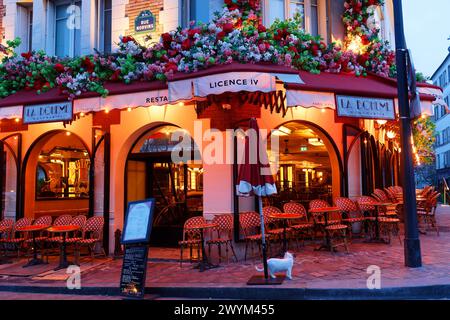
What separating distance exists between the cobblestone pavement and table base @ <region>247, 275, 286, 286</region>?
0.41ft

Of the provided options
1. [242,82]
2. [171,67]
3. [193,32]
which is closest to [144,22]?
[193,32]

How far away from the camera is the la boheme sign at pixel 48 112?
30.0 feet

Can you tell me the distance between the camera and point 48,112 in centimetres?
936

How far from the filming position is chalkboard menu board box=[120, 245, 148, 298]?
668 centimetres

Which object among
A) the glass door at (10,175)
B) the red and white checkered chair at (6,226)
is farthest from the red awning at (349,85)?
the glass door at (10,175)

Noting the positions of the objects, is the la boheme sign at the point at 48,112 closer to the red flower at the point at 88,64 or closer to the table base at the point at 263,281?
the red flower at the point at 88,64

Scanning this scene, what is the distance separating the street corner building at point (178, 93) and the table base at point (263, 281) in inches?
88.8

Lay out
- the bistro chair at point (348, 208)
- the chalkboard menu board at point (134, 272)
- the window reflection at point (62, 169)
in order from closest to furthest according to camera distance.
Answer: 1. the chalkboard menu board at point (134, 272)
2. the bistro chair at point (348, 208)
3. the window reflection at point (62, 169)

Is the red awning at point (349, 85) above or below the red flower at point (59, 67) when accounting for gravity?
below

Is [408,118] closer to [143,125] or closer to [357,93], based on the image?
[357,93]

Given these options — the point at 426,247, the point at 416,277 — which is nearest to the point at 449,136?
the point at 426,247

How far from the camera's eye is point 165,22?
10211 millimetres

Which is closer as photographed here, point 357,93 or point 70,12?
point 357,93

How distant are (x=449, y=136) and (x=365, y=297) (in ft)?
179
